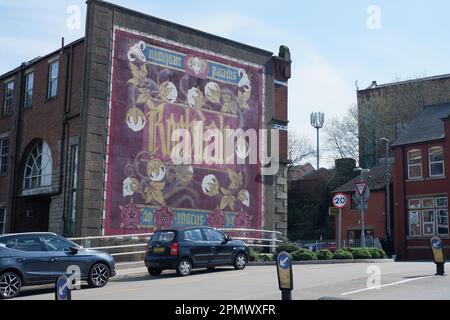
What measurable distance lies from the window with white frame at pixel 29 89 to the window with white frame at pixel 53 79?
1905 millimetres

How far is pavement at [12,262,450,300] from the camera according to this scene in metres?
13.4

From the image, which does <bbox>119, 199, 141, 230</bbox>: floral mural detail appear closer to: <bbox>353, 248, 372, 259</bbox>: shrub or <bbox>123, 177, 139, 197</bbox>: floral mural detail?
<bbox>123, 177, 139, 197</bbox>: floral mural detail

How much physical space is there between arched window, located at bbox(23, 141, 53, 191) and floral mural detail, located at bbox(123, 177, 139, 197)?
13.2 ft

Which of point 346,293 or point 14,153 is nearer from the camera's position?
point 346,293

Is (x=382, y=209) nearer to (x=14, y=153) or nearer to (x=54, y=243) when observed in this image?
(x=14, y=153)

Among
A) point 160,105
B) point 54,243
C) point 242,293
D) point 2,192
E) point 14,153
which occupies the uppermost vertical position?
point 160,105

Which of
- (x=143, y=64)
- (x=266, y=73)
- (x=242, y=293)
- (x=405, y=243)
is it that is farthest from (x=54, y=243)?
(x=405, y=243)

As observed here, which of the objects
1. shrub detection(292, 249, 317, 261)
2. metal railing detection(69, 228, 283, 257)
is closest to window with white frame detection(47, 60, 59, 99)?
metal railing detection(69, 228, 283, 257)

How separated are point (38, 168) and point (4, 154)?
3.69m

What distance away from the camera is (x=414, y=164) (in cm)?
4153

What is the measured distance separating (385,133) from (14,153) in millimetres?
37860

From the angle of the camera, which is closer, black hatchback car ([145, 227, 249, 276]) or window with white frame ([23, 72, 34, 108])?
black hatchback car ([145, 227, 249, 276])

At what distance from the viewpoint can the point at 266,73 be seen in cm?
3247
